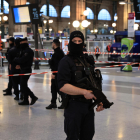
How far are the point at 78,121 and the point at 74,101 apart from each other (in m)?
0.23

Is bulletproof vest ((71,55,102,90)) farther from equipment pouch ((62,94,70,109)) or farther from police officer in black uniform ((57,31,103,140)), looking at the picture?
equipment pouch ((62,94,70,109))

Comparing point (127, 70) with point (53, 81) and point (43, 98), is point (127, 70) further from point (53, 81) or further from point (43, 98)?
point (53, 81)

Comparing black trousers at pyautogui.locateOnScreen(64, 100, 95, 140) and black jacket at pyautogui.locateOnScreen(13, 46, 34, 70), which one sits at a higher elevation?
black jacket at pyautogui.locateOnScreen(13, 46, 34, 70)

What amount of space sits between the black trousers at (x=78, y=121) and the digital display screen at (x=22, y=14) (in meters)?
17.1

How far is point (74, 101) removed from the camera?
3219 millimetres

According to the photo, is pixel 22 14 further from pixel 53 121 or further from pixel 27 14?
pixel 53 121

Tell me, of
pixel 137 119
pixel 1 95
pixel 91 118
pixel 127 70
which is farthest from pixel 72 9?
pixel 91 118

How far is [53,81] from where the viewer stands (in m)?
7.16

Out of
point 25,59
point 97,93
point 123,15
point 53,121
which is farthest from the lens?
point 123,15

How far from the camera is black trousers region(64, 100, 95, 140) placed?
125 inches

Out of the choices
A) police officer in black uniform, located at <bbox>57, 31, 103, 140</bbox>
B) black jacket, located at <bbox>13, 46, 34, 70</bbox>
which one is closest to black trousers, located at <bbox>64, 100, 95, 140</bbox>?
police officer in black uniform, located at <bbox>57, 31, 103, 140</bbox>

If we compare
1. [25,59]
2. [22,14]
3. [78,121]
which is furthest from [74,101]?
[22,14]

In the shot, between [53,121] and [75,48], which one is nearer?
[75,48]

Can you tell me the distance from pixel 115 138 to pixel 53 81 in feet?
8.92
